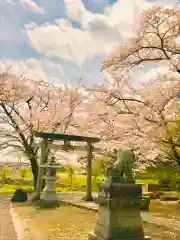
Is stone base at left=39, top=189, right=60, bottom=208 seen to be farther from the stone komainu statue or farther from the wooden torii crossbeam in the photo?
the stone komainu statue

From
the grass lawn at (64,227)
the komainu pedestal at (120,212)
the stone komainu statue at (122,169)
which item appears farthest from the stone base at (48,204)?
the stone komainu statue at (122,169)

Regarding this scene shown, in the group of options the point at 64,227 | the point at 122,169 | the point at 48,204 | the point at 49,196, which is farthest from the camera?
the point at 49,196

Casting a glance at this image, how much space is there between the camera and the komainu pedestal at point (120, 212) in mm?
6375

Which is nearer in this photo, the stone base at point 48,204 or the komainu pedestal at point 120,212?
the komainu pedestal at point 120,212

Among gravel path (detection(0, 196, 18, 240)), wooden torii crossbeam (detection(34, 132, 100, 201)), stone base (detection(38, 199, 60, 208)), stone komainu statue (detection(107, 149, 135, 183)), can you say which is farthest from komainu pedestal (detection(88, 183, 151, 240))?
wooden torii crossbeam (detection(34, 132, 100, 201))

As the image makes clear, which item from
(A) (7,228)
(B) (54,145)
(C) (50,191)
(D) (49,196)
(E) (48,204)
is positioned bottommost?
(A) (7,228)

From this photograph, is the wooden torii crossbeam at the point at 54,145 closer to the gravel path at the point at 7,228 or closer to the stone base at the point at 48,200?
the stone base at the point at 48,200

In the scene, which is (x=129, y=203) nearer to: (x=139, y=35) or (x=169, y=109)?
(x=169, y=109)

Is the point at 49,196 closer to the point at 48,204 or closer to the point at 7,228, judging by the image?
the point at 48,204

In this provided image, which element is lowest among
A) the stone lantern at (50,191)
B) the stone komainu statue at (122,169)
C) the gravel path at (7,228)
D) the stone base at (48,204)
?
the gravel path at (7,228)

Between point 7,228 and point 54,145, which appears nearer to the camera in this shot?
point 7,228

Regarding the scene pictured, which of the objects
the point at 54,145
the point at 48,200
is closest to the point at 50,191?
the point at 48,200

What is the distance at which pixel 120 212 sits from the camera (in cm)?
644

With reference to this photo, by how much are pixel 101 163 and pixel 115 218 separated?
20765mm
